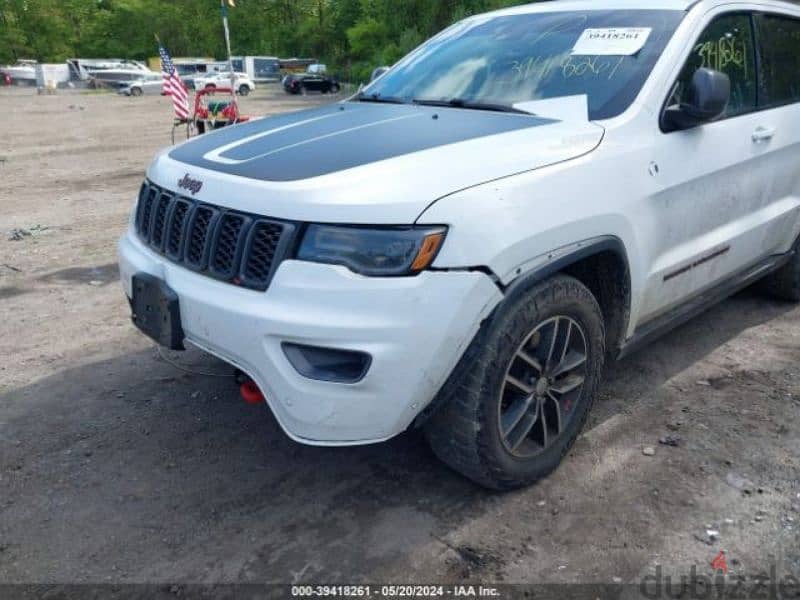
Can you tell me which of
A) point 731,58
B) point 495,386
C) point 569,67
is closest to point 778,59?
point 731,58

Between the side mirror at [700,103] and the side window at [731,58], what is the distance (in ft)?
0.48

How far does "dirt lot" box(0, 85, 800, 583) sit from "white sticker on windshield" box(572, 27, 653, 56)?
1655 millimetres

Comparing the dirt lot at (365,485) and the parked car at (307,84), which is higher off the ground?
the parked car at (307,84)

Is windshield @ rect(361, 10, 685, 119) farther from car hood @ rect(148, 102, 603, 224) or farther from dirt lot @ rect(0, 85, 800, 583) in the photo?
dirt lot @ rect(0, 85, 800, 583)

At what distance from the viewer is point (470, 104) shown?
10.9 feet

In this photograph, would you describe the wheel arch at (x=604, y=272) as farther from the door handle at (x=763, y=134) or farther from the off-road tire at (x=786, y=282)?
the off-road tire at (x=786, y=282)

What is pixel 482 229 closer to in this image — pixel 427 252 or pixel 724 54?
pixel 427 252

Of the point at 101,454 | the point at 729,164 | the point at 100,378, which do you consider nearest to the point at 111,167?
the point at 100,378

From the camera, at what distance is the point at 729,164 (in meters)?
3.38

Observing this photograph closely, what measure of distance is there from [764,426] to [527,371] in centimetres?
138

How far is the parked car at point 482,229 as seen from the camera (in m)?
2.28

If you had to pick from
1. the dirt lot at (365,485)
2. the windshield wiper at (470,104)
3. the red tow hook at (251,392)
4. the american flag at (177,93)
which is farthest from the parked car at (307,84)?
the red tow hook at (251,392)

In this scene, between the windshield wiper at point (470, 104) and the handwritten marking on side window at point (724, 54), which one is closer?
the windshield wiper at point (470, 104)

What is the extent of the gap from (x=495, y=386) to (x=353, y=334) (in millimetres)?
580
